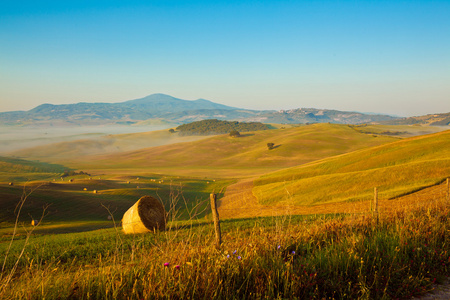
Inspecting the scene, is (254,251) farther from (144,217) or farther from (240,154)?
(240,154)

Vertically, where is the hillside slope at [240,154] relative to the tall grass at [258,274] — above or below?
below

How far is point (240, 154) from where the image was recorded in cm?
14712

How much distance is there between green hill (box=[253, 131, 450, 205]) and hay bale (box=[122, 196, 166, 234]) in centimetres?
1350

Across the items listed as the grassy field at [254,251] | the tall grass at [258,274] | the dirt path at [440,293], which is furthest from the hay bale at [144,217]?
the dirt path at [440,293]

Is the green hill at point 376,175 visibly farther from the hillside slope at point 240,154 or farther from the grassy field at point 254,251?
the hillside slope at point 240,154

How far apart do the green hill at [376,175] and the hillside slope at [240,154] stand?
206ft

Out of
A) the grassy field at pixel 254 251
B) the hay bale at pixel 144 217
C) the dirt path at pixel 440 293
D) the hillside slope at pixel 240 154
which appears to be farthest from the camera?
the hillside slope at pixel 240 154

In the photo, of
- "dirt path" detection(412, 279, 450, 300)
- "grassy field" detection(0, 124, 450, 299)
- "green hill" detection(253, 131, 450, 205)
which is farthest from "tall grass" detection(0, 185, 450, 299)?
"green hill" detection(253, 131, 450, 205)

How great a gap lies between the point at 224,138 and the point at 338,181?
148795 millimetres

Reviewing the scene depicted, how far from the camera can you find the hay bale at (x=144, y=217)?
66.0ft

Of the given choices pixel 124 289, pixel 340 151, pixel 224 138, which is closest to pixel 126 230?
pixel 124 289

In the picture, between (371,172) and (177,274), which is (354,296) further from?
(371,172)

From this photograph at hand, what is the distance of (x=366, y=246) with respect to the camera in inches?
306

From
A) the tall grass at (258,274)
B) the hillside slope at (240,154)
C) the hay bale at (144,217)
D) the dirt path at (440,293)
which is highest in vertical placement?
the tall grass at (258,274)
